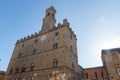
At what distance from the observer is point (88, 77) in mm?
26500

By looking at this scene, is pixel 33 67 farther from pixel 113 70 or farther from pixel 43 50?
pixel 113 70

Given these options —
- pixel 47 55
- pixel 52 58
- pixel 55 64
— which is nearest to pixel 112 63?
pixel 55 64

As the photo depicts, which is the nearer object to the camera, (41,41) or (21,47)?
(41,41)

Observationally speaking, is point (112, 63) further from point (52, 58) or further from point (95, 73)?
point (52, 58)

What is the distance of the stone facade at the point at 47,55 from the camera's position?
19.5m

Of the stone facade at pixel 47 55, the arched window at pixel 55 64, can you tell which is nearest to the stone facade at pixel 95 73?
the stone facade at pixel 47 55

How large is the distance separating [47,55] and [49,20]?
10593 millimetres

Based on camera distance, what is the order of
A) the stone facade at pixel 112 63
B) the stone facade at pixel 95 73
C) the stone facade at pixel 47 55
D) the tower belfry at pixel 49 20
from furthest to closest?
the tower belfry at pixel 49 20 → the stone facade at pixel 95 73 → the stone facade at pixel 112 63 → the stone facade at pixel 47 55

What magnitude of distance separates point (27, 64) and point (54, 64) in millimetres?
7759

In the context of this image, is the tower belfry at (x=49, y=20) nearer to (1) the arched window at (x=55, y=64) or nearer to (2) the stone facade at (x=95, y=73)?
(1) the arched window at (x=55, y=64)

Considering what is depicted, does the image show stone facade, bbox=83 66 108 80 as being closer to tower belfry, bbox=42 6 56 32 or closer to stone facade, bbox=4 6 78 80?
stone facade, bbox=4 6 78 80

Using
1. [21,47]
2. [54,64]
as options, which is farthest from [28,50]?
[54,64]

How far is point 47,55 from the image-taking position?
2209cm

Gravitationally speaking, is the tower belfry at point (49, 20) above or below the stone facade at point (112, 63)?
above
